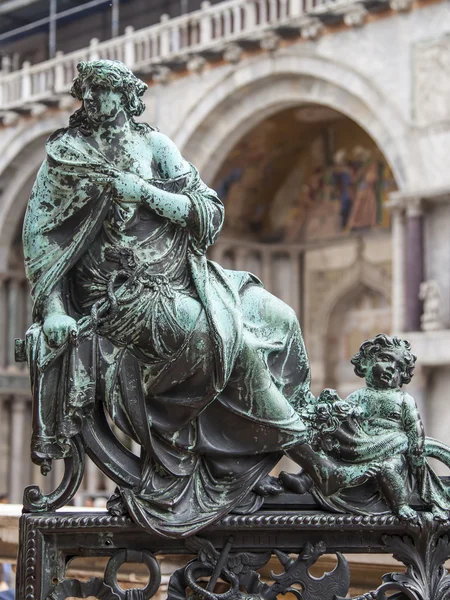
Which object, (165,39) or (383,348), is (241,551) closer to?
(383,348)

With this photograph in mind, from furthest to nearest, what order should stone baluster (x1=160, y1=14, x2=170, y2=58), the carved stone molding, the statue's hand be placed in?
stone baluster (x1=160, y1=14, x2=170, y2=58), the carved stone molding, the statue's hand

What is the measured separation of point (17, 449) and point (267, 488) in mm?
18209

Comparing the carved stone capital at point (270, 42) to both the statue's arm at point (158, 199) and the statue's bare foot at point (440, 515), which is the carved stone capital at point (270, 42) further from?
the statue's bare foot at point (440, 515)

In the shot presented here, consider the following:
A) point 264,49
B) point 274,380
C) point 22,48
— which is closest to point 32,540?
point 274,380

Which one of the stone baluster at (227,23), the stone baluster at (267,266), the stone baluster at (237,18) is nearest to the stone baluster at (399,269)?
the stone baluster at (237,18)

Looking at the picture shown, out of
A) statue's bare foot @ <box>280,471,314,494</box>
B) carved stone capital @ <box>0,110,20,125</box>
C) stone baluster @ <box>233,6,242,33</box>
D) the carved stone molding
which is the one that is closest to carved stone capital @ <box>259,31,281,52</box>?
stone baluster @ <box>233,6,242,33</box>

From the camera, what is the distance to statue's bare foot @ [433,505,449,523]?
3438 mm

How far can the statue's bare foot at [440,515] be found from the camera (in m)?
3.44

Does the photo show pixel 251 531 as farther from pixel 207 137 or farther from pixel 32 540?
pixel 207 137

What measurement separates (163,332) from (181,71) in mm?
14883

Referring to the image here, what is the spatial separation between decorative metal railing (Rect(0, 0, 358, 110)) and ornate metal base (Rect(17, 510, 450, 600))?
12.9 metres

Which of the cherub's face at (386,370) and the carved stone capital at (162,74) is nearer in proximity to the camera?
the cherub's face at (386,370)

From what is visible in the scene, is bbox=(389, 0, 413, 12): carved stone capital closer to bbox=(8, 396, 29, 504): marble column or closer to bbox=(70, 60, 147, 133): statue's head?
bbox=(8, 396, 29, 504): marble column

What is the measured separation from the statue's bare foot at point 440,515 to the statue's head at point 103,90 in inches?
58.6
